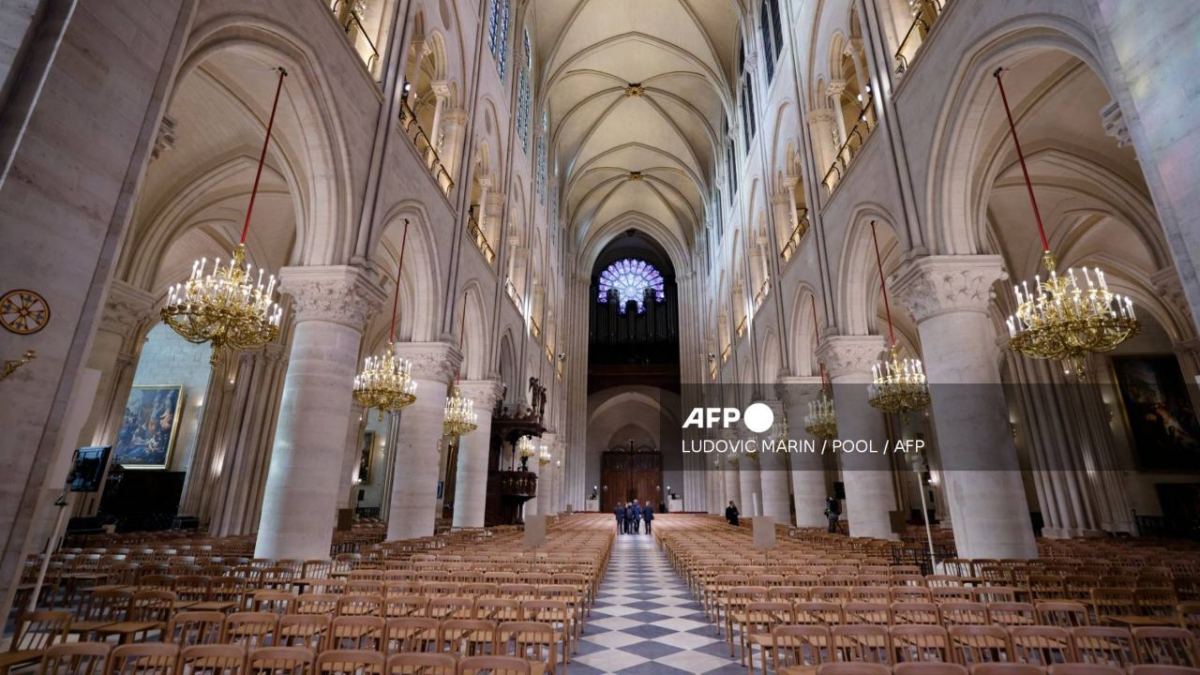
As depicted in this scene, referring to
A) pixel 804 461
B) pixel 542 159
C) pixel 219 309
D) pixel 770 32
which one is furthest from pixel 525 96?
pixel 219 309

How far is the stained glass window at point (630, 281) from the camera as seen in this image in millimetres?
38875

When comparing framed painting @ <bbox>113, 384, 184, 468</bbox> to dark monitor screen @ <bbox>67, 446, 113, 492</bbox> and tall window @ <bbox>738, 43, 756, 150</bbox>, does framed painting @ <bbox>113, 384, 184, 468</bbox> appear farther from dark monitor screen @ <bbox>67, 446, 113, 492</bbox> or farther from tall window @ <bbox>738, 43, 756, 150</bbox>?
tall window @ <bbox>738, 43, 756, 150</bbox>

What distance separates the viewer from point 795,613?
385 cm

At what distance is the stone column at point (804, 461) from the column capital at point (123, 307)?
1477 centimetres

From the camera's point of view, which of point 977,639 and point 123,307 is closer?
point 977,639

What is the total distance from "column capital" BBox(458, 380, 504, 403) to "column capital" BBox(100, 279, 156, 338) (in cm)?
666

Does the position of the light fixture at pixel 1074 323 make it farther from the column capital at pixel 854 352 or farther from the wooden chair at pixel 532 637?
the wooden chair at pixel 532 637

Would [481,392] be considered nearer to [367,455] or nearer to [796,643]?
[796,643]

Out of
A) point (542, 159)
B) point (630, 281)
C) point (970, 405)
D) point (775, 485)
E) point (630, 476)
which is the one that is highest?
point (630, 281)

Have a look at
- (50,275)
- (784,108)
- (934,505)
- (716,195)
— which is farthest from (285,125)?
(934,505)

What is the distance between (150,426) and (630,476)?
994 inches

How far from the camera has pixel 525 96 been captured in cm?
1995

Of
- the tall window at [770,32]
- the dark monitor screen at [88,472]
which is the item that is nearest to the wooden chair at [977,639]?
the dark monitor screen at [88,472]
